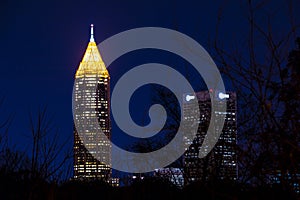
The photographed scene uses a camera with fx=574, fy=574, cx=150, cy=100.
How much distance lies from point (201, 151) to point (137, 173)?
2.96 metres

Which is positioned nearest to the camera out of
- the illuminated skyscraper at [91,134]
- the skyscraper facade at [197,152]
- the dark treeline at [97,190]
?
the skyscraper facade at [197,152]

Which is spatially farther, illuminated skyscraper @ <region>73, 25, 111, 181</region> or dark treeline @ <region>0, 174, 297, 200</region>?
illuminated skyscraper @ <region>73, 25, 111, 181</region>

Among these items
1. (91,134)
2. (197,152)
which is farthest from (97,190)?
(197,152)

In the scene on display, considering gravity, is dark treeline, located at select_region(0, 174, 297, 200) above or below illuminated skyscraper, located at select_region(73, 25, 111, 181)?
below

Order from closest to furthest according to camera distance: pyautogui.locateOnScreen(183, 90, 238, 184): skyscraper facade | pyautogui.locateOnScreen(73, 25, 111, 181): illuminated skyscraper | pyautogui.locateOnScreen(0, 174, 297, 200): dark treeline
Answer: pyautogui.locateOnScreen(183, 90, 238, 184): skyscraper facade < pyautogui.locateOnScreen(0, 174, 297, 200): dark treeline < pyautogui.locateOnScreen(73, 25, 111, 181): illuminated skyscraper

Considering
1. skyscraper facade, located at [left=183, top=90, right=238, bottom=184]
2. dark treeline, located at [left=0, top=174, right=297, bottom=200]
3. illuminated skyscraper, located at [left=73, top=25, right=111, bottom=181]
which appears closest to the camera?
skyscraper facade, located at [left=183, top=90, right=238, bottom=184]

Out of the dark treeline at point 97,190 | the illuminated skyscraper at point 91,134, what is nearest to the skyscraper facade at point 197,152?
the dark treeline at point 97,190

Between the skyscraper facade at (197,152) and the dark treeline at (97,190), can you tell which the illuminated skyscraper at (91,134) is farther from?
the skyscraper facade at (197,152)

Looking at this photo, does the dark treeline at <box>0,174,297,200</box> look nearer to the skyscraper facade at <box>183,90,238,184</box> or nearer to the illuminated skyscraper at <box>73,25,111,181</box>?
the skyscraper facade at <box>183,90,238,184</box>

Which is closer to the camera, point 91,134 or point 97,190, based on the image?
point 91,134

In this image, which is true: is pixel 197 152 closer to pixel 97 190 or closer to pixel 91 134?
pixel 91 134

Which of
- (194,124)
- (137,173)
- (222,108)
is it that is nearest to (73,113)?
(137,173)

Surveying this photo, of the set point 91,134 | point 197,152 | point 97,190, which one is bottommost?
point 97,190

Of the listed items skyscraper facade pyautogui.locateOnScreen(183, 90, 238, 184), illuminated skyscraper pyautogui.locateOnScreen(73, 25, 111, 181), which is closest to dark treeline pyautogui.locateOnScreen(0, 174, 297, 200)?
skyscraper facade pyautogui.locateOnScreen(183, 90, 238, 184)
